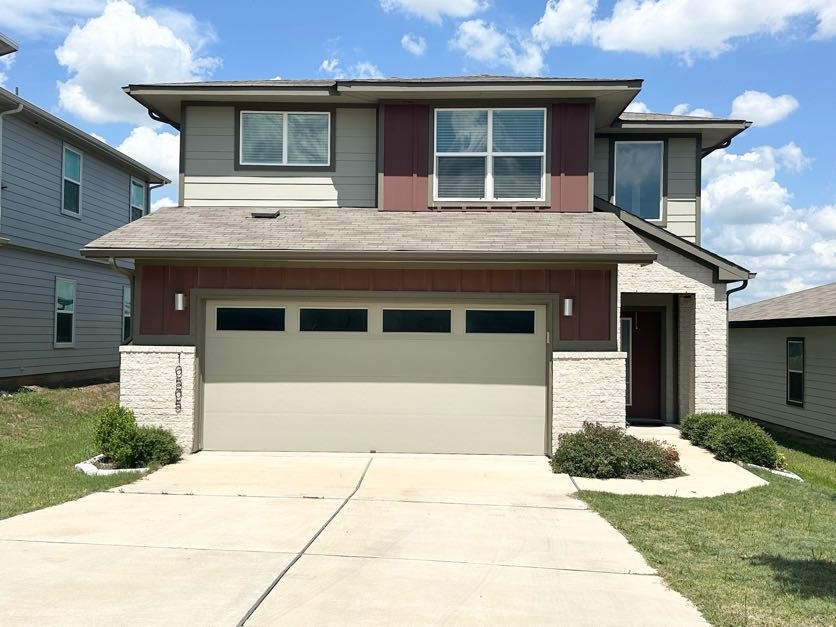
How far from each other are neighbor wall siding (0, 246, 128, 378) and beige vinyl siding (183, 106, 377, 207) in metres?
7.41

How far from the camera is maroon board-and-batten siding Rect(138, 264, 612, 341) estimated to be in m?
11.5

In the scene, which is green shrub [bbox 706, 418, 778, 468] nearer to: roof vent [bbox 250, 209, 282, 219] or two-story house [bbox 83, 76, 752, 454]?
two-story house [bbox 83, 76, 752, 454]

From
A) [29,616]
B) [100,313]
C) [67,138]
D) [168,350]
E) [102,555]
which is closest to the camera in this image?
[29,616]

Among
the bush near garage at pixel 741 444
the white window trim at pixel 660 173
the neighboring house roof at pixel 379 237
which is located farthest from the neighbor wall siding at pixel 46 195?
the bush near garage at pixel 741 444

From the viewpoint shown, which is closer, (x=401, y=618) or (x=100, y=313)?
(x=401, y=618)

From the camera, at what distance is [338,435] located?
1178 centimetres

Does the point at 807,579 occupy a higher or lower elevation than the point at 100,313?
lower

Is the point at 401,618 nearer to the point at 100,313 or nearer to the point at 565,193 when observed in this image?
the point at 565,193

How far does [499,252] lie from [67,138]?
581 inches

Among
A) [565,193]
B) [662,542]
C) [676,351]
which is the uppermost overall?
[565,193]

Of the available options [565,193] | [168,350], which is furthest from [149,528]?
[565,193]

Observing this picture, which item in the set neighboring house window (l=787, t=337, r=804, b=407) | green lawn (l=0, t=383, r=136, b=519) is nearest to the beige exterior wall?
neighboring house window (l=787, t=337, r=804, b=407)

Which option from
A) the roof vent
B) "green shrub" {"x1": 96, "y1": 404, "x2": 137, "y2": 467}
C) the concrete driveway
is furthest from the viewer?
the roof vent

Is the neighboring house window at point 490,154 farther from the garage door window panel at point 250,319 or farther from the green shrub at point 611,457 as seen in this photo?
the green shrub at point 611,457
